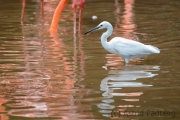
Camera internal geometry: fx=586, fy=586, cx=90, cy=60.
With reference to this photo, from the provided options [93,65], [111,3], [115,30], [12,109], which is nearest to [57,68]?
[93,65]

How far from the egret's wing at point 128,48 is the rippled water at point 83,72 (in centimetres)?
18

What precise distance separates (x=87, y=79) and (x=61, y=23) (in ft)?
15.8

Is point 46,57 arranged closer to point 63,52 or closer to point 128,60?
point 63,52

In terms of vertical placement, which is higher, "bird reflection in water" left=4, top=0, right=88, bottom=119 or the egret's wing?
the egret's wing

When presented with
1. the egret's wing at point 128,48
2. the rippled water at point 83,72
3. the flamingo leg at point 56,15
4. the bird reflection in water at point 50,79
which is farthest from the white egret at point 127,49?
the flamingo leg at point 56,15

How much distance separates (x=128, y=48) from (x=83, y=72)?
91 centimetres

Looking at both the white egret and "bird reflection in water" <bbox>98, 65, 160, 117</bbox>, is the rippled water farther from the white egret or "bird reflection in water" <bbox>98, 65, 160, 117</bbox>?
the white egret

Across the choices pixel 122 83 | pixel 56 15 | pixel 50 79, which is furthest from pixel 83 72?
pixel 56 15

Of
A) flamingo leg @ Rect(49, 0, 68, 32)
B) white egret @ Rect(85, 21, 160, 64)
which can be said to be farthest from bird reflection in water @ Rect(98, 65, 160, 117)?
flamingo leg @ Rect(49, 0, 68, 32)

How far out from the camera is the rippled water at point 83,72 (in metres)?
6.06

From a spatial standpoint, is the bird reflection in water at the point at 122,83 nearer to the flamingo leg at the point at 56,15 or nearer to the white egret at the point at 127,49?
the white egret at the point at 127,49

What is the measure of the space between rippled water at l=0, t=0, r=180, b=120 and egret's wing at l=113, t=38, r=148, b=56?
0.58ft

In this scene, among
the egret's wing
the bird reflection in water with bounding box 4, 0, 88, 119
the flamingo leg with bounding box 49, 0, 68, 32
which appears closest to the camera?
the bird reflection in water with bounding box 4, 0, 88, 119

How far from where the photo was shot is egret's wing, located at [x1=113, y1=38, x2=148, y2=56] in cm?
833
